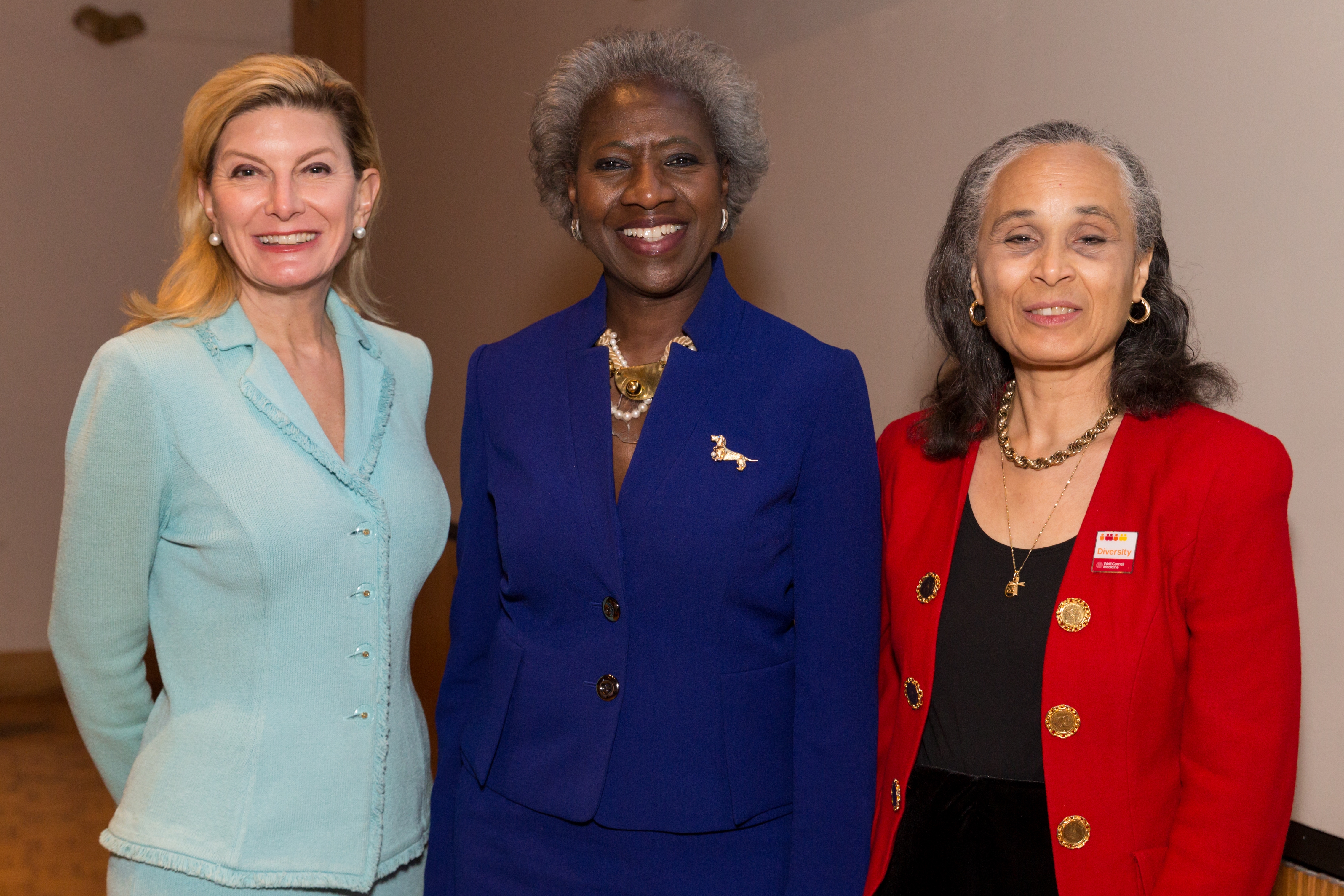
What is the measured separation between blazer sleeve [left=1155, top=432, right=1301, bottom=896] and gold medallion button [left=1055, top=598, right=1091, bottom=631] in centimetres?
15

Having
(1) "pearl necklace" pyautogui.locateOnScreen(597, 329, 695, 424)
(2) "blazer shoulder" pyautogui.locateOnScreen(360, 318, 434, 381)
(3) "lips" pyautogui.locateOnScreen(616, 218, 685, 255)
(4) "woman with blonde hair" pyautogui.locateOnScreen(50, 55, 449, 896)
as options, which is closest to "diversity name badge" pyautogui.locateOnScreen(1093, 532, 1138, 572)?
(1) "pearl necklace" pyautogui.locateOnScreen(597, 329, 695, 424)

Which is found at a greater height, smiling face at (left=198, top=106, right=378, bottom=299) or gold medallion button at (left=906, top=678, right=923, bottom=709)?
smiling face at (left=198, top=106, right=378, bottom=299)

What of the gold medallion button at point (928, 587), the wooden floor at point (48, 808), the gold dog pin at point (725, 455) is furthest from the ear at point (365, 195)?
the wooden floor at point (48, 808)

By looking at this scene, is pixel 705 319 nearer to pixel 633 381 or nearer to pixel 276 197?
pixel 633 381

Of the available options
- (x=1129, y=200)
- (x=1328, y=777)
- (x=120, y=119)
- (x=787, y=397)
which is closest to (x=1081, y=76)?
(x=1129, y=200)

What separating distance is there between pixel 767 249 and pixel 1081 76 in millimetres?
1194

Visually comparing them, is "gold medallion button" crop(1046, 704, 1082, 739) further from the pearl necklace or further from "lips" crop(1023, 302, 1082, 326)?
the pearl necklace

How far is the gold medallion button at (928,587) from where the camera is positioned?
6.13 feet

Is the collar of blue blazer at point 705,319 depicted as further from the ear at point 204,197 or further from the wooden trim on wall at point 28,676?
the wooden trim on wall at point 28,676

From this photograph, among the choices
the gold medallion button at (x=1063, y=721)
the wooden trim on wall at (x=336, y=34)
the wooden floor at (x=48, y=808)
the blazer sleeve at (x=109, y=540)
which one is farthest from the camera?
the wooden trim on wall at (x=336, y=34)

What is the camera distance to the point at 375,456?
6.64ft

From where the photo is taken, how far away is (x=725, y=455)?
71.9 inches

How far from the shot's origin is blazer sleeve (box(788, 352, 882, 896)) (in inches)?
70.6

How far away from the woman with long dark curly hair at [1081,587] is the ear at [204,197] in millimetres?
1278
